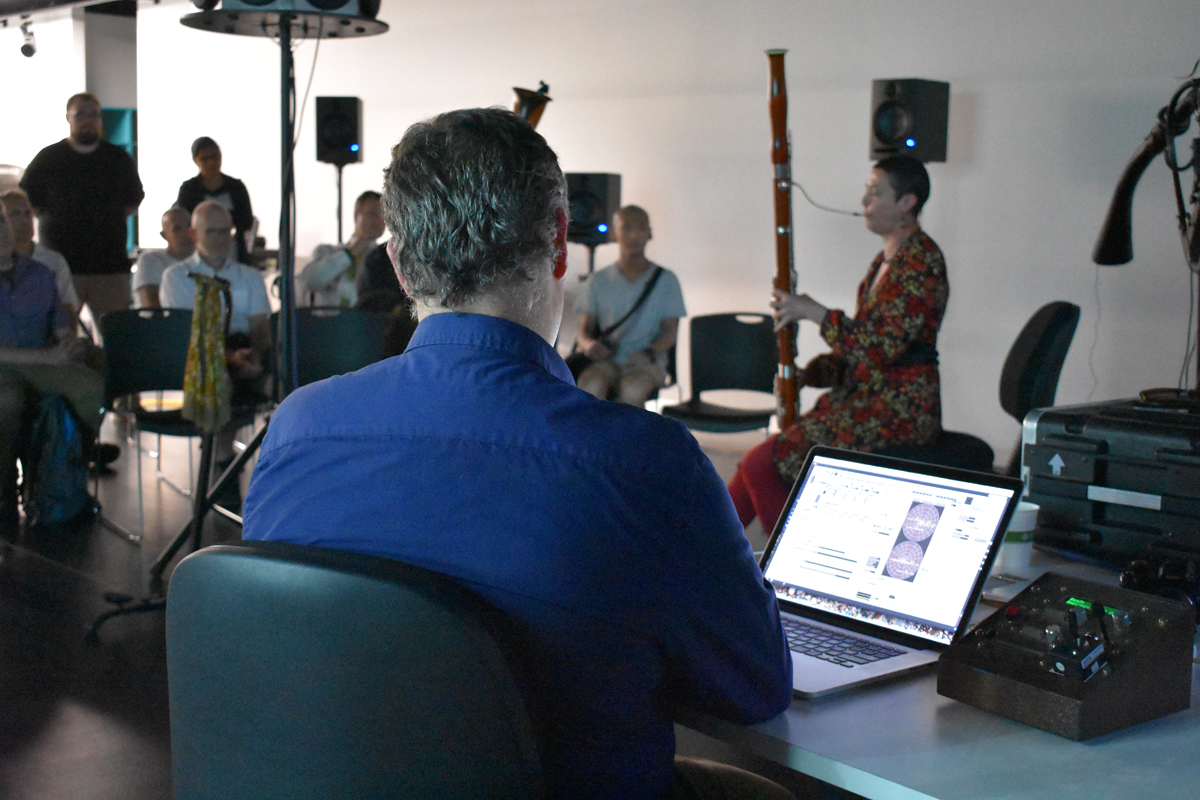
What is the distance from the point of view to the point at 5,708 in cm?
306

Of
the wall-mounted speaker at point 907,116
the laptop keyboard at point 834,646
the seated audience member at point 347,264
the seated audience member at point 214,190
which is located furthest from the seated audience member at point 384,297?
the laptop keyboard at point 834,646

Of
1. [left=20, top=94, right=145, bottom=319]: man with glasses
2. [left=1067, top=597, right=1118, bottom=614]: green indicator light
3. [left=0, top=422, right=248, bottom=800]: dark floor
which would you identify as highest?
[left=20, top=94, right=145, bottom=319]: man with glasses

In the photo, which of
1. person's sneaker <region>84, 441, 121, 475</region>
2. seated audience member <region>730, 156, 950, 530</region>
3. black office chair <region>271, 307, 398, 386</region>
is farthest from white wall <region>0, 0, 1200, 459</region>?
person's sneaker <region>84, 441, 121, 475</region>

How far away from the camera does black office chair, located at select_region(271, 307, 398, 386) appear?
15.6 ft

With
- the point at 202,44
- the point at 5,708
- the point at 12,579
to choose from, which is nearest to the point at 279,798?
the point at 5,708

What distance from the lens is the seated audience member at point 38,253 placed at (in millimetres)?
5047

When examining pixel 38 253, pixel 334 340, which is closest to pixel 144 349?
pixel 334 340

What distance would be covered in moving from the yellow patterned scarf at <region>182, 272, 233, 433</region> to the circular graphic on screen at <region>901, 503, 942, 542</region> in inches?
102

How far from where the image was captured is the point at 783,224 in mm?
3418

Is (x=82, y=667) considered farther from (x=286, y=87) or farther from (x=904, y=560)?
(x=904, y=560)

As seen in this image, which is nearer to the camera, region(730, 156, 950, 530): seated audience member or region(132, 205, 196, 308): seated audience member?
region(730, 156, 950, 530): seated audience member

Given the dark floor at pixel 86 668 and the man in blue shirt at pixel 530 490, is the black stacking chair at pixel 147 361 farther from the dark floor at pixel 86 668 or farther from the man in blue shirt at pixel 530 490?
the man in blue shirt at pixel 530 490

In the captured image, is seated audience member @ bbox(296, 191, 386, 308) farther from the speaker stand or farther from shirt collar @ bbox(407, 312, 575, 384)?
shirt collar @ bbox(407, 312, 575, 384)

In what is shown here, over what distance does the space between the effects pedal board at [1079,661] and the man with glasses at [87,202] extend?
19.7 ft
